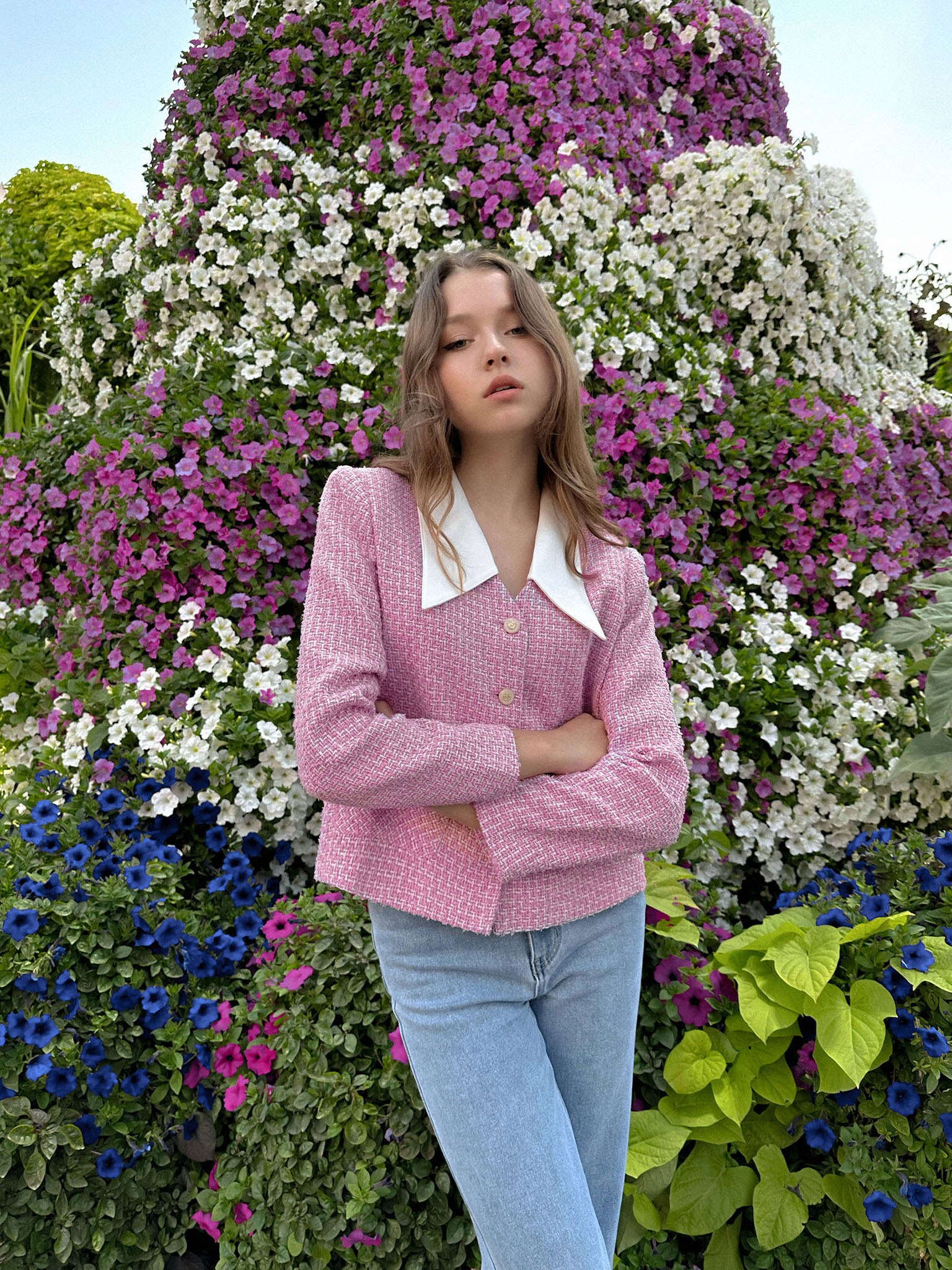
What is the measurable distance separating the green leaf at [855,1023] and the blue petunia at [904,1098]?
0.20 ft

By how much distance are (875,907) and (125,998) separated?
1579 millimetres

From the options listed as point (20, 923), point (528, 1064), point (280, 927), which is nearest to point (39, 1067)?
point (20, 923)

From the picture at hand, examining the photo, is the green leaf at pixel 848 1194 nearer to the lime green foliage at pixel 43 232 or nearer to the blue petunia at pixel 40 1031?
the blue petunia at pixel 40 1031

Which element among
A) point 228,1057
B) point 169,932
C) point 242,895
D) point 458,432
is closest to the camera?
point 458,432

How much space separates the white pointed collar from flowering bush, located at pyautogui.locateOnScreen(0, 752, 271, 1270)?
1169 mm

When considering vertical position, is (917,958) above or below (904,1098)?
above

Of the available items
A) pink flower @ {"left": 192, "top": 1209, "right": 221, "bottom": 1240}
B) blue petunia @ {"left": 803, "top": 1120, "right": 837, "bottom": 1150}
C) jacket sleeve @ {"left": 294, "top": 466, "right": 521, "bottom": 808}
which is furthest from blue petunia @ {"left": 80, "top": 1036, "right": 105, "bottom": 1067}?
blue petunia @ {"left": 803, "top": 1120, "right": 837, "bottom": 1150}

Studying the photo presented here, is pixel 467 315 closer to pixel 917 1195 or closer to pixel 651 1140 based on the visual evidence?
pixel 651 1140

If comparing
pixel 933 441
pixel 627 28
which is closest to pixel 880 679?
pixel 933 441

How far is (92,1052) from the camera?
195cm

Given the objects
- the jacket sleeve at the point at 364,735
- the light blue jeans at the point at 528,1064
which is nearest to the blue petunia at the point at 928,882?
the light blue jeans at the point at 528,1064

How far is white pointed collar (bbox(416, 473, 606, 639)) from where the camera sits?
4.58 ft

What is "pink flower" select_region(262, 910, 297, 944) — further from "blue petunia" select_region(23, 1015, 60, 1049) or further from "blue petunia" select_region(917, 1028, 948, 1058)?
"blue petunia" select_region(917, 1028, 948, 1058)

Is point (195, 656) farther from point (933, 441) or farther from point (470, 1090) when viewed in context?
point (933, 441)
